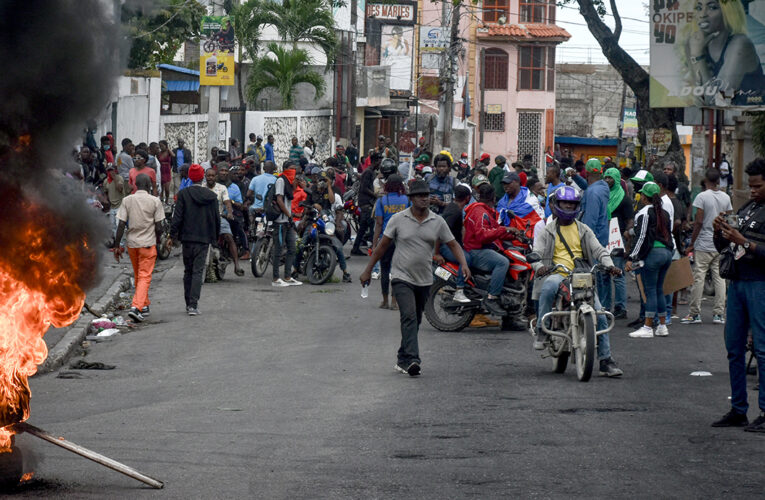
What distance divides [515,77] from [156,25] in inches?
1764

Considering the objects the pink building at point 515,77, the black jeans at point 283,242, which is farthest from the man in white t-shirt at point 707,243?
the pink building at point 515,77

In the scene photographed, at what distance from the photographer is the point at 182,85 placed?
4366 centimetres

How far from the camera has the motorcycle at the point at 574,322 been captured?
998 centimetres

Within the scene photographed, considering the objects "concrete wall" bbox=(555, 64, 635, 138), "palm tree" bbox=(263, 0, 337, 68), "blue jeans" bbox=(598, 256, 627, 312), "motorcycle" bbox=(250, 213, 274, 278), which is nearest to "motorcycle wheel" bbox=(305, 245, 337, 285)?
"motorcycle" bbox=(250, 213, 274, 278)

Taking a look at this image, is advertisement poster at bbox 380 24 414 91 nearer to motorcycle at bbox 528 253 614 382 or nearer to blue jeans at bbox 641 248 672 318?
blue jeans at bbox 641 248 672 318

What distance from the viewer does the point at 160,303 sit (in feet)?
52.0

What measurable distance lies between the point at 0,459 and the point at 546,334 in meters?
5.77

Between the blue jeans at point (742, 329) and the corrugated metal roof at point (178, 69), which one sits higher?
the corrugated metal roof at point (178, 69)

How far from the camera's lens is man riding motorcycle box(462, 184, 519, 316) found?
13.4 meters

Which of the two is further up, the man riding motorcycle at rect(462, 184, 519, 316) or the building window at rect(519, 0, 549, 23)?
the building window at rect(519, 0, 549, 23)

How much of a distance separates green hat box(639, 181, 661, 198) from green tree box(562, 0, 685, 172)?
36.1ft

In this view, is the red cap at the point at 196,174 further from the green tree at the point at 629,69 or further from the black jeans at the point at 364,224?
the green tree at the point at 629,69

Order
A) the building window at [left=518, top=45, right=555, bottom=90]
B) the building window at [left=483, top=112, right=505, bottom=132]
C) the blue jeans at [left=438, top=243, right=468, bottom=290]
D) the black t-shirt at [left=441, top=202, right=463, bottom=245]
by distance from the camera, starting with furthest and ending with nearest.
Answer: the building window at [left=518, top=45, right=555, bottom=90] < the building window at [left=483, top=112, right=505, bottom=132] < the black t-shirt at [left=441, top=202, right=463, bottom=245] < the blue jeans at [left=438, top=243, right=468, bottom=290]

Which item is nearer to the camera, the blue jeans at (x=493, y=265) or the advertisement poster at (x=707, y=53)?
the blue jeans at (x=493, y=265)
